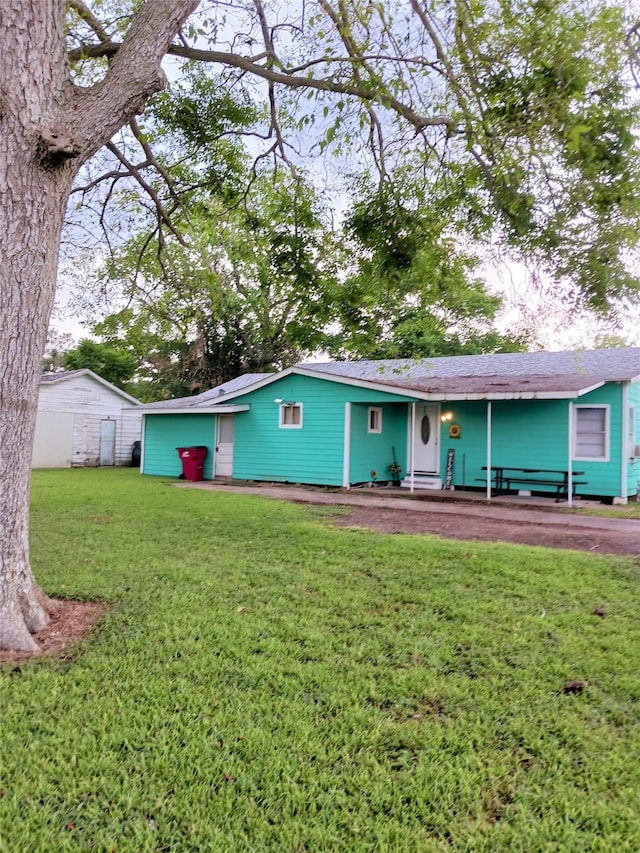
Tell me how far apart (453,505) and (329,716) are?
8.91m

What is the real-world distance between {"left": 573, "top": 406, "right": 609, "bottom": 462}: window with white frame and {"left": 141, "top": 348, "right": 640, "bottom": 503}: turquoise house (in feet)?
0.07

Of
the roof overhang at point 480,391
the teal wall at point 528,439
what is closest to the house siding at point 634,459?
the teal wall at point 528,439

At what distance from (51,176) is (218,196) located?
14.5 ft

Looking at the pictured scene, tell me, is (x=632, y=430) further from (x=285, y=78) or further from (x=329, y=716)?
(x=329, y=716)

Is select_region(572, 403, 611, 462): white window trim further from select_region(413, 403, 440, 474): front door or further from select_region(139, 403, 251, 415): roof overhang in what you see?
select_region(139, 403, 251, 415): roof overhang

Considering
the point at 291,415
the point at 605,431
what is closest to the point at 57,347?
the point at 291,415

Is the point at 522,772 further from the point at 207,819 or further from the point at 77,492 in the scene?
the point at 77,492

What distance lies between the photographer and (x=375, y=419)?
14711 millimetres

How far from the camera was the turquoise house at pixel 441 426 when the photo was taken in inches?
466

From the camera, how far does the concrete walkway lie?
9016 millimetres

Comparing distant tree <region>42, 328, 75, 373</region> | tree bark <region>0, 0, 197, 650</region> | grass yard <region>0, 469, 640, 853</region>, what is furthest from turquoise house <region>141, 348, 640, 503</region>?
distant tree <region>42, 328, 75, 373</region>

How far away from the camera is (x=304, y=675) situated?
3.10 metres

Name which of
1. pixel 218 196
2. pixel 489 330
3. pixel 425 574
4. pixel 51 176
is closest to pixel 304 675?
pixel 425 574

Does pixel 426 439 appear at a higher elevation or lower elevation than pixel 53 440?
higher
